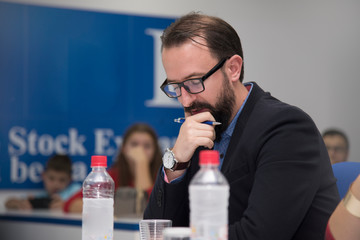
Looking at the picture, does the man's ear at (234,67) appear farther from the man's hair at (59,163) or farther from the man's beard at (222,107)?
the man's hair at (59,163)

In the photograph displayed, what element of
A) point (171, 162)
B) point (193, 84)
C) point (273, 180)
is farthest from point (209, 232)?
point (193, 84)

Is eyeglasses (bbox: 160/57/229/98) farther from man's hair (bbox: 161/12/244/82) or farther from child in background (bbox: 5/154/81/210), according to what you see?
child in background (bbox: 5/154/81/210)

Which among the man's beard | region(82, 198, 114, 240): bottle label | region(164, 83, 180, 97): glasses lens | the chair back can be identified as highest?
region(164, 83, 180, 97): glasses lens

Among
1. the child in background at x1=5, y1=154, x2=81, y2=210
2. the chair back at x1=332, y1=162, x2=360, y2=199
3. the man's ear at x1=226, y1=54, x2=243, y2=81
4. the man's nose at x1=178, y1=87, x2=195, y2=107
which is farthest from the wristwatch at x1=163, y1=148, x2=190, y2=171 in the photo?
the child in background at x1=5, y1=154, x2=81, y2=210

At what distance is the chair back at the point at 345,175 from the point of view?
73.6 inches

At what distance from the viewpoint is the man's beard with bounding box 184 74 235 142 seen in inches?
72.7

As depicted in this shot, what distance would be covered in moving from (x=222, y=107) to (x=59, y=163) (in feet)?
12.7

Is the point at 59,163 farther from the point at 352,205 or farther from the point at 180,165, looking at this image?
the point at 352,205

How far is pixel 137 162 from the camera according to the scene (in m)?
4.82

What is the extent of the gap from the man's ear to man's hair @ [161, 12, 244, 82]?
20 millimetres

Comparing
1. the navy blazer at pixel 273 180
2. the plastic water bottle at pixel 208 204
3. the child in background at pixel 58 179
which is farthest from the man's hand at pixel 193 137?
the child in background at pixel 58 179

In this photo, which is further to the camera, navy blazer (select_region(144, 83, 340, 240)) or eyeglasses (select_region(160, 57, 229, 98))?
eyeglasses (select_region(160, 57, 229, 98))

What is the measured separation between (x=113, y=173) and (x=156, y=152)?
470 millimetres

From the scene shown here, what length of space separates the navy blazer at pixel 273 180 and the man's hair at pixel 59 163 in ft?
12.3
